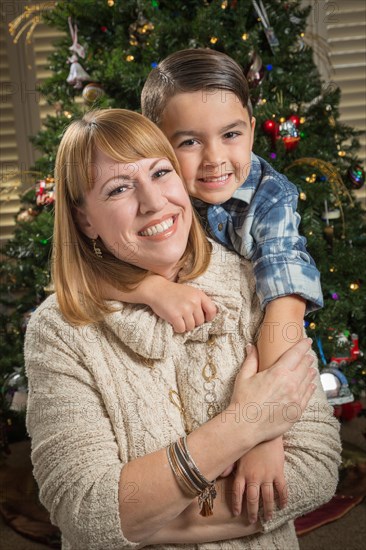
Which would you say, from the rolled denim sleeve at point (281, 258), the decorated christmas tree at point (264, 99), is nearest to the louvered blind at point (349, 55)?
the decorated christmas tree at point (264, 99)

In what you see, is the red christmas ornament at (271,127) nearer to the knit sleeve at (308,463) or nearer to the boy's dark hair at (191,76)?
the boy's dark hair at (191,76)

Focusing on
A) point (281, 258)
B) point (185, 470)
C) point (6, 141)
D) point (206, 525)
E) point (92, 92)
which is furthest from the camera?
point (6, 141)

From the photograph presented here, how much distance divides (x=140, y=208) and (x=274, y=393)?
44 cm

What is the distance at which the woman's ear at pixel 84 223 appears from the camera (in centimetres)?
136

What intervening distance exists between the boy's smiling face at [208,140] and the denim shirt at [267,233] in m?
0.05

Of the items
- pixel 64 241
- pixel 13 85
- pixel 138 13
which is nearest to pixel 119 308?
pixel 64 241

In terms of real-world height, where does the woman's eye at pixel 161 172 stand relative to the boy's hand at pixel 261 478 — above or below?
above

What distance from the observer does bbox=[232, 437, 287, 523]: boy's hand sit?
1.21 metres

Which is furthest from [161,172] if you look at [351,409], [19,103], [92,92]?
[19,103]

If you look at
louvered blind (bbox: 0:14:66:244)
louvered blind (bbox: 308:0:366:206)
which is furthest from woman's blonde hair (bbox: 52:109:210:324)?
louvered blind (bbox: 308:0:366:206)

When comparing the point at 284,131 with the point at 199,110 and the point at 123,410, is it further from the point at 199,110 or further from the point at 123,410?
the point at 123,410

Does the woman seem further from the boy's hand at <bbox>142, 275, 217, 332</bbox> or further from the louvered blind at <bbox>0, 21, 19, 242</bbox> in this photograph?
the louvered blind at <bbox>0, 21, 19, 242</bbox>

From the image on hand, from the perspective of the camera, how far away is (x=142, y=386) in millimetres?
1310

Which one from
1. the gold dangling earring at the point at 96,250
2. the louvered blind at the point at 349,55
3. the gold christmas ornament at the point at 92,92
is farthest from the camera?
the louvered blind at the point at 349,55
